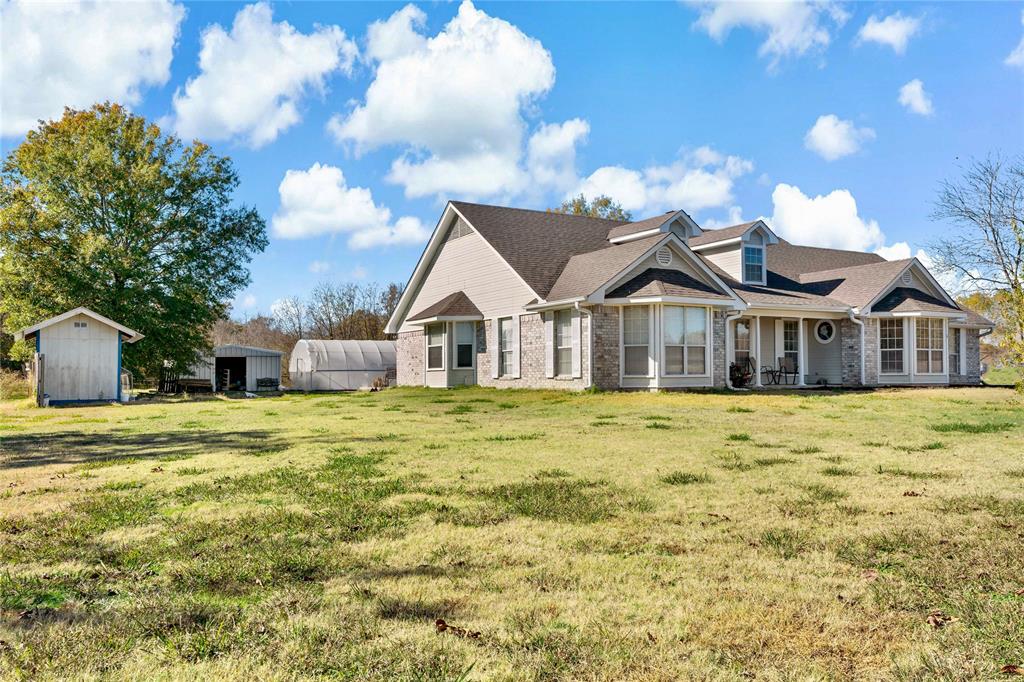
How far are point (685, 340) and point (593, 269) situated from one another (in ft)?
11.6

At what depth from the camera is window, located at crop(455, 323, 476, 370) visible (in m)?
26.2

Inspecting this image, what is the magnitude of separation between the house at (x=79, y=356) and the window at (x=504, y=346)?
1234cm

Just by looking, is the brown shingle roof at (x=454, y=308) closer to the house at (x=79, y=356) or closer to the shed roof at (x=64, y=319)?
the shed roof at (x=64, y=319)

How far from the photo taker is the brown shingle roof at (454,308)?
2548 centimetres

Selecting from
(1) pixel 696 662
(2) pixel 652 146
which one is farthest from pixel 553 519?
(2) pixel 652 146

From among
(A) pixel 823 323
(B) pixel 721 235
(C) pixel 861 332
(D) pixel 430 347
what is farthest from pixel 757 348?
(D) pixel 430 347

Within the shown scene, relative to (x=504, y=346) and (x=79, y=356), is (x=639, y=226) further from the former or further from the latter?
(x=79, y=356)

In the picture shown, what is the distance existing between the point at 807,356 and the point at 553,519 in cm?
2411

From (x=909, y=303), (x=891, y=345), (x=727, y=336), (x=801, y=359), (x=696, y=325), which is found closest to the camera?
(x=696, y=325)

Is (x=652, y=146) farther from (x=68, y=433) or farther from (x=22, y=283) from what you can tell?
(x=22, y=283)

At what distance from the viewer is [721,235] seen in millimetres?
26547

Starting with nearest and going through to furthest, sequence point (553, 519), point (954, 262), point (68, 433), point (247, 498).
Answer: point (553, 519), point (247, 498), point (68, 433), point (954, 262)

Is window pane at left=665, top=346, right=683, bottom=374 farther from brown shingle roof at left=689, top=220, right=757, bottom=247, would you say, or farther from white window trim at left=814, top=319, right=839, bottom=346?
white window trim at left=814, top=319, right=839, bottom=346

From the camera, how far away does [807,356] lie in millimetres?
27031
